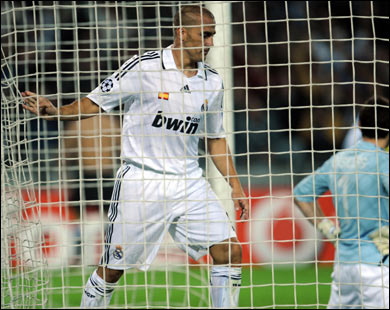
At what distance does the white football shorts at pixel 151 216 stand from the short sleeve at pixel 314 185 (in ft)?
1.85

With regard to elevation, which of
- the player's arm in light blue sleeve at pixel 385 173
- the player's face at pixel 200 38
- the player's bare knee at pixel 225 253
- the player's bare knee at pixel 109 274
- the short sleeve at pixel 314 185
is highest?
the player's face at pixel 200 38

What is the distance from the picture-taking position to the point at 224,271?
4.07 meters

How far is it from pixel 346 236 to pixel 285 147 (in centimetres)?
424

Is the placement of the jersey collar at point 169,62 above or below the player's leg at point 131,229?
above

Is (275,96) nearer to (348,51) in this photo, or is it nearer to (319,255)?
(348,51)

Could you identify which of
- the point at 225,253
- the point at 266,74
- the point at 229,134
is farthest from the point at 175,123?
the point at 266,74

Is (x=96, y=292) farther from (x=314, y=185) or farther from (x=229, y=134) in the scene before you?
(x=229, y=134)

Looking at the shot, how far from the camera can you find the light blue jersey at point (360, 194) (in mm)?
4098

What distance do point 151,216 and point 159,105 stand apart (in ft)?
2.02

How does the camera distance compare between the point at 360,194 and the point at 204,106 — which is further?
the point at 360,194

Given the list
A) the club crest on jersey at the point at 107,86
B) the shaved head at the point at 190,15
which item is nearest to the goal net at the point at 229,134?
the shaved head at the point at 190,15

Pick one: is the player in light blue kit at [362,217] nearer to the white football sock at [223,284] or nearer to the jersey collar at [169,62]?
the white football sock at [223,284]

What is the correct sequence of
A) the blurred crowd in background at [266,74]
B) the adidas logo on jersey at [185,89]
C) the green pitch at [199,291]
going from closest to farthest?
the adidas logo on jersey at [185,89], the green pitch at [199,291], the blurred crowd in background at [266,74]

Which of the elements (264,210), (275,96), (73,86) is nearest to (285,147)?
(275,96)
